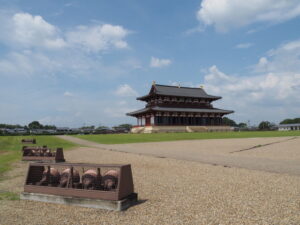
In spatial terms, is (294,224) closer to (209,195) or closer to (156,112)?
(209,195)

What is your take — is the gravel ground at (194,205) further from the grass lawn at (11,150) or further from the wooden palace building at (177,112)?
the wooden palace building at (177,112)

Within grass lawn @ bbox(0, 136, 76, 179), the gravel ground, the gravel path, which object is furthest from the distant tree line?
the gravel ground

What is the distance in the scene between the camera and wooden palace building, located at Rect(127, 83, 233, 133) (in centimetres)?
6138

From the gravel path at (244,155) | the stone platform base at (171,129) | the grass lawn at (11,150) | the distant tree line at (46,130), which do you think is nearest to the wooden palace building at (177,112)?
the stone platform base at (171,129)

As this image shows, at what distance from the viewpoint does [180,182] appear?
8.79 m

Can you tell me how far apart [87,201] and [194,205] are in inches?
97.4

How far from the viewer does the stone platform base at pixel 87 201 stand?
5953mm

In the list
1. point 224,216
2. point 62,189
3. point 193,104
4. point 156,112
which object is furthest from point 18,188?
point 193,104

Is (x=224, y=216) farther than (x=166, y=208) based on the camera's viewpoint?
No

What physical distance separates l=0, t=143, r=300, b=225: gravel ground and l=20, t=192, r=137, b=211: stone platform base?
148 millimetres

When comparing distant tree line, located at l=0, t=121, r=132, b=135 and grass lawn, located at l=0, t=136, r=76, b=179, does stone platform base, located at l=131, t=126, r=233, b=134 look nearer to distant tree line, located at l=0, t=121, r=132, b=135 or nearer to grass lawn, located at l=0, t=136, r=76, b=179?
distant tree line, located at l=0, t=121, r=132, b=135

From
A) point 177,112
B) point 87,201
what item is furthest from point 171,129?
point 87,201

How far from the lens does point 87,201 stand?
20.4ft

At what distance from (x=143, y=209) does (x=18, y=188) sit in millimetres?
4694
